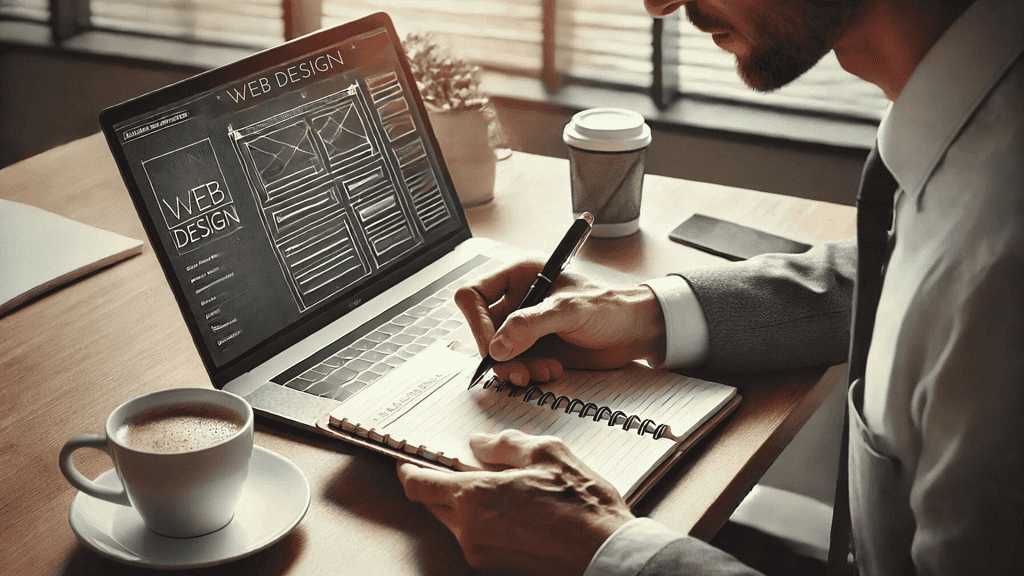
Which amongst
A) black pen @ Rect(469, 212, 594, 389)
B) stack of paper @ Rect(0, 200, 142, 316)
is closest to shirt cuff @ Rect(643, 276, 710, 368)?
black pen @ Rect(469, 212, 594, 389)

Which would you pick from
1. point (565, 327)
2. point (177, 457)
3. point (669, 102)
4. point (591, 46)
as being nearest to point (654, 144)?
point (669, 102)

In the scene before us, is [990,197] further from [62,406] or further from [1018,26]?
[62,406]

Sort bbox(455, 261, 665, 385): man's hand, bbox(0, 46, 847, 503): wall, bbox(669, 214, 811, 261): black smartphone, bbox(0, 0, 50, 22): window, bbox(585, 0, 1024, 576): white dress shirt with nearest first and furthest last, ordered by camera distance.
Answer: bbox(585, 0, 1024, 576): white dress shirt
bbox(455, 261, 665, 385): man's hand
bbox(669, 214, 811, 261): black smartphone
bbox(0, 46, 847, 503): wall
bbox(0, 0, 50, 22): window

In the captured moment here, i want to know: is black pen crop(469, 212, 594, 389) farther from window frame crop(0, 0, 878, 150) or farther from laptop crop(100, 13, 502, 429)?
window frame crop(0, 0, 878, 150)

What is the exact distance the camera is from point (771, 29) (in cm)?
93

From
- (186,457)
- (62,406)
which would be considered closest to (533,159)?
(62,406)

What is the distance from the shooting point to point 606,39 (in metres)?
2.80

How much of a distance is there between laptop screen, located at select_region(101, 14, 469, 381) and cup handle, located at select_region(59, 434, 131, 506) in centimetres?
22

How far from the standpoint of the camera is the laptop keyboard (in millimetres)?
922

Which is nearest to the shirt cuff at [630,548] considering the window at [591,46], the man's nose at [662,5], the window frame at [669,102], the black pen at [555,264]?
the black pen at [555,264]

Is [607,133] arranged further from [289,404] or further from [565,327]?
[289,404]

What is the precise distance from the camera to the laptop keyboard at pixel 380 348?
922 millimetres

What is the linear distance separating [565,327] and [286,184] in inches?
14.1

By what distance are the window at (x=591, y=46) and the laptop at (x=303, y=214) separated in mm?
1685
